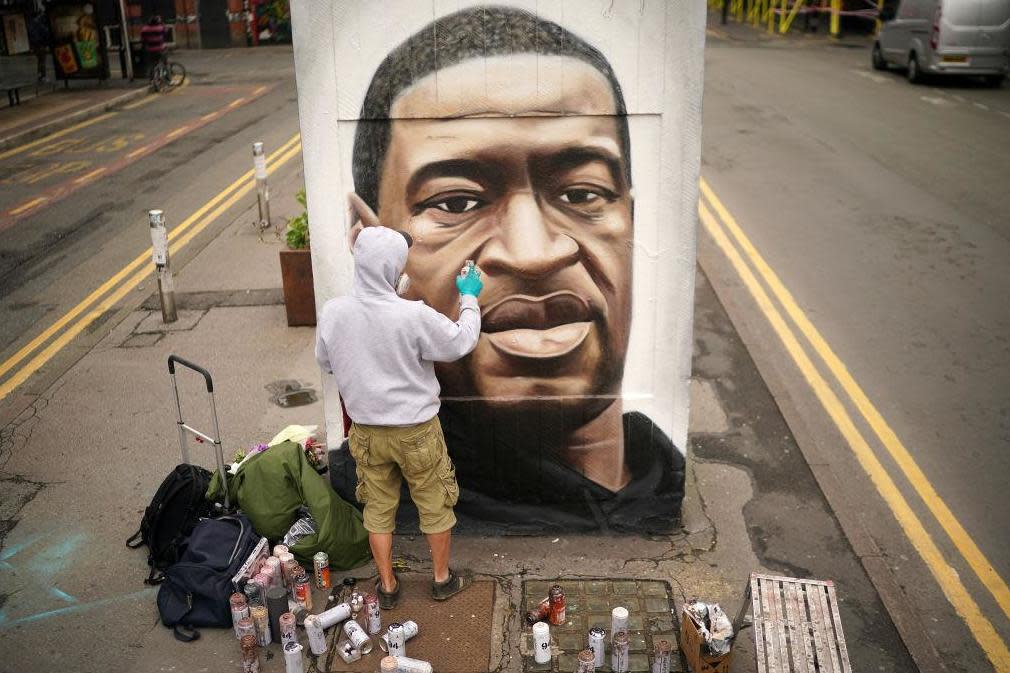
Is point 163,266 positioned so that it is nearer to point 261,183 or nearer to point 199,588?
point 261,183

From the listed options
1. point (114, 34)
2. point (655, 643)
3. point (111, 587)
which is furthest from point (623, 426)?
point (114, 34)

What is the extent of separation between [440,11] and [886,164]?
38.5 feet

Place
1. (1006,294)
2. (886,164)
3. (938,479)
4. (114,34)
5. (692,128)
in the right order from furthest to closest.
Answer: (114,34)
(886,164)
(1006,294)
(938,479)
(692,128)

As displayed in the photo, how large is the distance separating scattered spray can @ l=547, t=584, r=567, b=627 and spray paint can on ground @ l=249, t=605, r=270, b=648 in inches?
58.6

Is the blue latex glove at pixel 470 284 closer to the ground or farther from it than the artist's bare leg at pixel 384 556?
farther from it

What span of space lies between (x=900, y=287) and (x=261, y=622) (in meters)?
7.61

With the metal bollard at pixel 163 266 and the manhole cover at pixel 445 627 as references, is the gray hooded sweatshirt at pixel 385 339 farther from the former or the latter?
the metal bollard at pixel 163 266

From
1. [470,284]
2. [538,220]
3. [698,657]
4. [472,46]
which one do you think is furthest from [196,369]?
[698,657]

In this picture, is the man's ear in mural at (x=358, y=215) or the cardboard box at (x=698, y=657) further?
the man's ear in mural at (x=358, y=215)

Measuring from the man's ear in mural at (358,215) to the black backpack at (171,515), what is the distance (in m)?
1.83

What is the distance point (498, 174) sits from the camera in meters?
5.12

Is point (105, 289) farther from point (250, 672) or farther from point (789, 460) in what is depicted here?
point (789, 460)

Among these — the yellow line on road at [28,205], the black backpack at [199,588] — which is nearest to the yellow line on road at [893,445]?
the black backpack at [199,588]

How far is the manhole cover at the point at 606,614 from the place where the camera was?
15.6 feet
